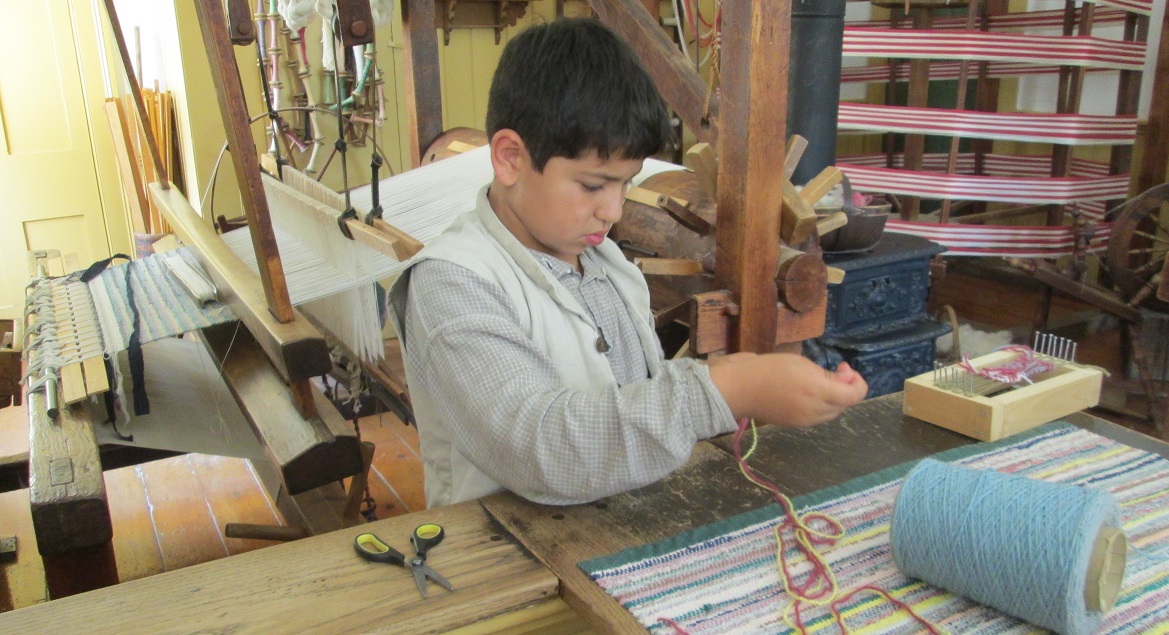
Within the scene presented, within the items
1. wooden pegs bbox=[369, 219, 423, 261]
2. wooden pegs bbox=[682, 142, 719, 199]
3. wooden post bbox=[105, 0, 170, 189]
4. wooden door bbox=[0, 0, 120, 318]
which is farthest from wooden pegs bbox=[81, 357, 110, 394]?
wooden door bbox=[0, 0, 120, 318]

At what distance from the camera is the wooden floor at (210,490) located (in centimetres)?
304

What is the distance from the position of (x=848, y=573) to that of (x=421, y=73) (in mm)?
2435

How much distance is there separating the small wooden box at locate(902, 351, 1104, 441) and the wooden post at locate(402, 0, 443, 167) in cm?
205

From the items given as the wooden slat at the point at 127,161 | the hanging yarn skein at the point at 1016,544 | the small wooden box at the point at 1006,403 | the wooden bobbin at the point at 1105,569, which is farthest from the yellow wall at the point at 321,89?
the wooden bobbin at the point at 1105,569

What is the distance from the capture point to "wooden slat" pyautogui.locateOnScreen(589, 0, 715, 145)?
7.72 ft

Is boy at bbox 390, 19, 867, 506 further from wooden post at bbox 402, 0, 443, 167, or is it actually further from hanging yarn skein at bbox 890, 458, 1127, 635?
Result: wooden post at bbox 402, 0, 443, 167

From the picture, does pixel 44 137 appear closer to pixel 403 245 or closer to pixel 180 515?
pixel 180 515

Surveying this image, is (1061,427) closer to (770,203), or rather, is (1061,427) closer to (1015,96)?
(770,203)

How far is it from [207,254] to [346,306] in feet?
1.30

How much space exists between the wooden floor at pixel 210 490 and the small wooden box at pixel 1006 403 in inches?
83.9

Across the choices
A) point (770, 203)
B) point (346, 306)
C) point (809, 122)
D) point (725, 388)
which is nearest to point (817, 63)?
point (809, 122)

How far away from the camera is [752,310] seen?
1.82 m

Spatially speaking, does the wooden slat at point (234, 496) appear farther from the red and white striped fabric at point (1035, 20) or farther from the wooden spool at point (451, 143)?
the red and white striped fabric at point (1035, 20)

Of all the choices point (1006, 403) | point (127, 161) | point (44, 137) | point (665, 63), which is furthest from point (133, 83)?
point (44, 137)
